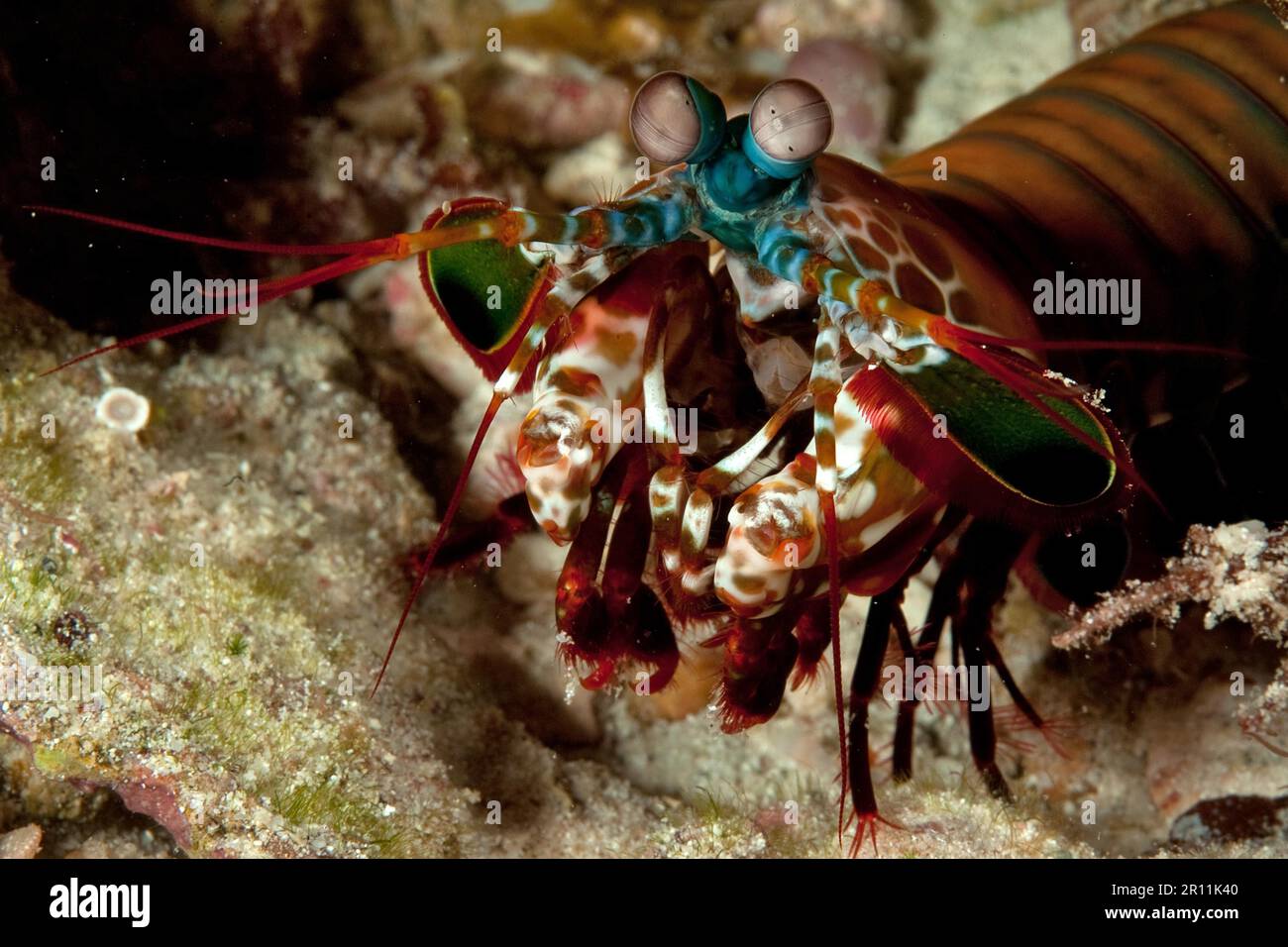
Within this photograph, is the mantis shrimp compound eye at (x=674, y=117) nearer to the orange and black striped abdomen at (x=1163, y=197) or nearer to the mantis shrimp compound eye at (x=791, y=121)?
the mantis shrimp compound eye at (x=791, y=121)

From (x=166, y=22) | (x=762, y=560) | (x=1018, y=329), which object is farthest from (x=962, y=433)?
(x=166, y=22)

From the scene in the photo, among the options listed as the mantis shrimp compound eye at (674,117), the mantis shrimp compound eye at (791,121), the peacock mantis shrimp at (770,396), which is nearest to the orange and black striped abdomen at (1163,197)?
the peacock mantis shrimp at (770,396)

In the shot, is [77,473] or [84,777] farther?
[77,473]

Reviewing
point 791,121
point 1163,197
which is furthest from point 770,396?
point 1163,197

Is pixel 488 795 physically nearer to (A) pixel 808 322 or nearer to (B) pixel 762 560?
(B) pixel 762 560

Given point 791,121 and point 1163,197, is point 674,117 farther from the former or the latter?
point 1163,197
